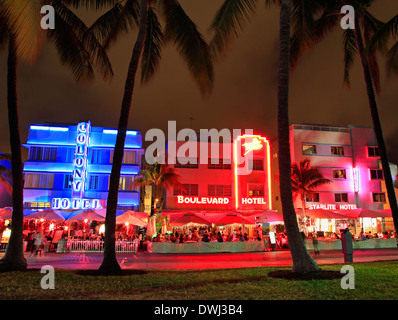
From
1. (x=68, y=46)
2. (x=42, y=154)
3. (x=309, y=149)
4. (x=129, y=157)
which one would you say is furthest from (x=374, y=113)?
(x=42, y=154)

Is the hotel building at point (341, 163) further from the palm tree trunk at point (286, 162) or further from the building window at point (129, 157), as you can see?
the palm tree trunk at point (286, 162)

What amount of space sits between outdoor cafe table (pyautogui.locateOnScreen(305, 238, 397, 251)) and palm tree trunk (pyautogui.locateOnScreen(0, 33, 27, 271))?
20442 mm

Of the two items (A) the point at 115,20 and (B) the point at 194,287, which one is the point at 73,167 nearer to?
(A) the point at 115,20

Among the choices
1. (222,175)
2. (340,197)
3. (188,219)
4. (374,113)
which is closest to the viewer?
(374,113)

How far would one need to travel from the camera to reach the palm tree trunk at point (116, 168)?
450 inches

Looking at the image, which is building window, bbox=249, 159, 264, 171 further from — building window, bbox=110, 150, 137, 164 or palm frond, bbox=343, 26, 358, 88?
palm frond, bbox=343, 26, 358, 88

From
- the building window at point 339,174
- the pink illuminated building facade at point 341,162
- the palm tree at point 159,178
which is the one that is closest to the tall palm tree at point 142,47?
the palm tree at point 159,178

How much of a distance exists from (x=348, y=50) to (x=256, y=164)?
19.6 metres

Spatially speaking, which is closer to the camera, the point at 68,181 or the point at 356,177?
the point at 68,181

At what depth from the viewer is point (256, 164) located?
37.0 metres

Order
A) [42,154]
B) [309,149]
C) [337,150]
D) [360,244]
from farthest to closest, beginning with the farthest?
1. [337,150]
2. [309,149]
3. [42,154]
4. [360,244]
